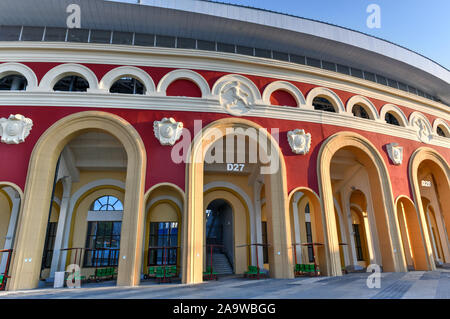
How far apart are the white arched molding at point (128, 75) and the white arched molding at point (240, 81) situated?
3.15 m

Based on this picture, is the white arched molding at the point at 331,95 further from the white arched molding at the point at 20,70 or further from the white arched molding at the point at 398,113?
the white arched molding at the point at 20,70

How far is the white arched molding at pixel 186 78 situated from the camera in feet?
45.5

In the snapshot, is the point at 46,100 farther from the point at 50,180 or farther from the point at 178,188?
the point at 178,188

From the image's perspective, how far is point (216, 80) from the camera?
14.5 meters

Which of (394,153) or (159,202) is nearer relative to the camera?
(394,153)

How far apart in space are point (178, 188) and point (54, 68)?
8.44 meters

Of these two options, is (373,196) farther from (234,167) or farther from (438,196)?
(234,167)

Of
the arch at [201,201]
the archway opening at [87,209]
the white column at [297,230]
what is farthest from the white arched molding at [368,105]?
the archway opening at [87,209]

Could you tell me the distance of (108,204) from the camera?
1673cm

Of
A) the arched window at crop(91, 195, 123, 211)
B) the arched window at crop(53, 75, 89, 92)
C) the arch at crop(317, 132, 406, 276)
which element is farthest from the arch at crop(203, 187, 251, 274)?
the arched window at crop(53, 75, 89, 92)

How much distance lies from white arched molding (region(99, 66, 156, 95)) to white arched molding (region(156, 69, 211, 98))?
0.54 metres

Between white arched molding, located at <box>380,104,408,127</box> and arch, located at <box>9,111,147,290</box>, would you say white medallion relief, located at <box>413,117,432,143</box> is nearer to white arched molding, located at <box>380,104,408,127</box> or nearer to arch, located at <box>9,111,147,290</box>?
white arched molding, located at <box>380,104,408,127</box>

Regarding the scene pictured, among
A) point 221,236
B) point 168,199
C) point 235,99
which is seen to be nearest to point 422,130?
point 235,99

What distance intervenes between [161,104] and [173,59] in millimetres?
2627
